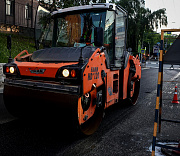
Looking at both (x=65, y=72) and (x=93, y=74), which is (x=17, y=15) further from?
(x=65, y=72)

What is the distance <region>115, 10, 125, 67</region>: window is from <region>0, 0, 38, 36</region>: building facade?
75.9 ft

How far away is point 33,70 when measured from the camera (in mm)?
4062

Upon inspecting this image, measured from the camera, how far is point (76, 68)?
3.66 meters

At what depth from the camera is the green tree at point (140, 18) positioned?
3769 centimetres

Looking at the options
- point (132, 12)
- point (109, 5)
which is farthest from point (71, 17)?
point (132, 12)

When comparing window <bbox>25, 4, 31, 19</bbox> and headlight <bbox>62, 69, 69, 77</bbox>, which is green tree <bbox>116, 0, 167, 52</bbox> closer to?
window <bbox>25, 4, 31, 19</bbox>

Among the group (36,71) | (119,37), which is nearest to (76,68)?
(36,71)

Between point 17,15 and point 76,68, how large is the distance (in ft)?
100

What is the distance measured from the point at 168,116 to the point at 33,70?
159 inches

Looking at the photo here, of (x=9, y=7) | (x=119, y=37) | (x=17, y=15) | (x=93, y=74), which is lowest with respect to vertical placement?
(x=93, y=74)

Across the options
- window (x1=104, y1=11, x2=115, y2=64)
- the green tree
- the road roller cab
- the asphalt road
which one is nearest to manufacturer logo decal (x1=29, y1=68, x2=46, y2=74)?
the road roller cab

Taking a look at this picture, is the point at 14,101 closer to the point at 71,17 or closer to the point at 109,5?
the point at 71,17

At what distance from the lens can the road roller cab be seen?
374 cm

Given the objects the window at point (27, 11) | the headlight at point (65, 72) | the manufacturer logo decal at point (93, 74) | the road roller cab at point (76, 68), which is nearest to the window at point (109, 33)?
the road roller cab at point (76, 68)
